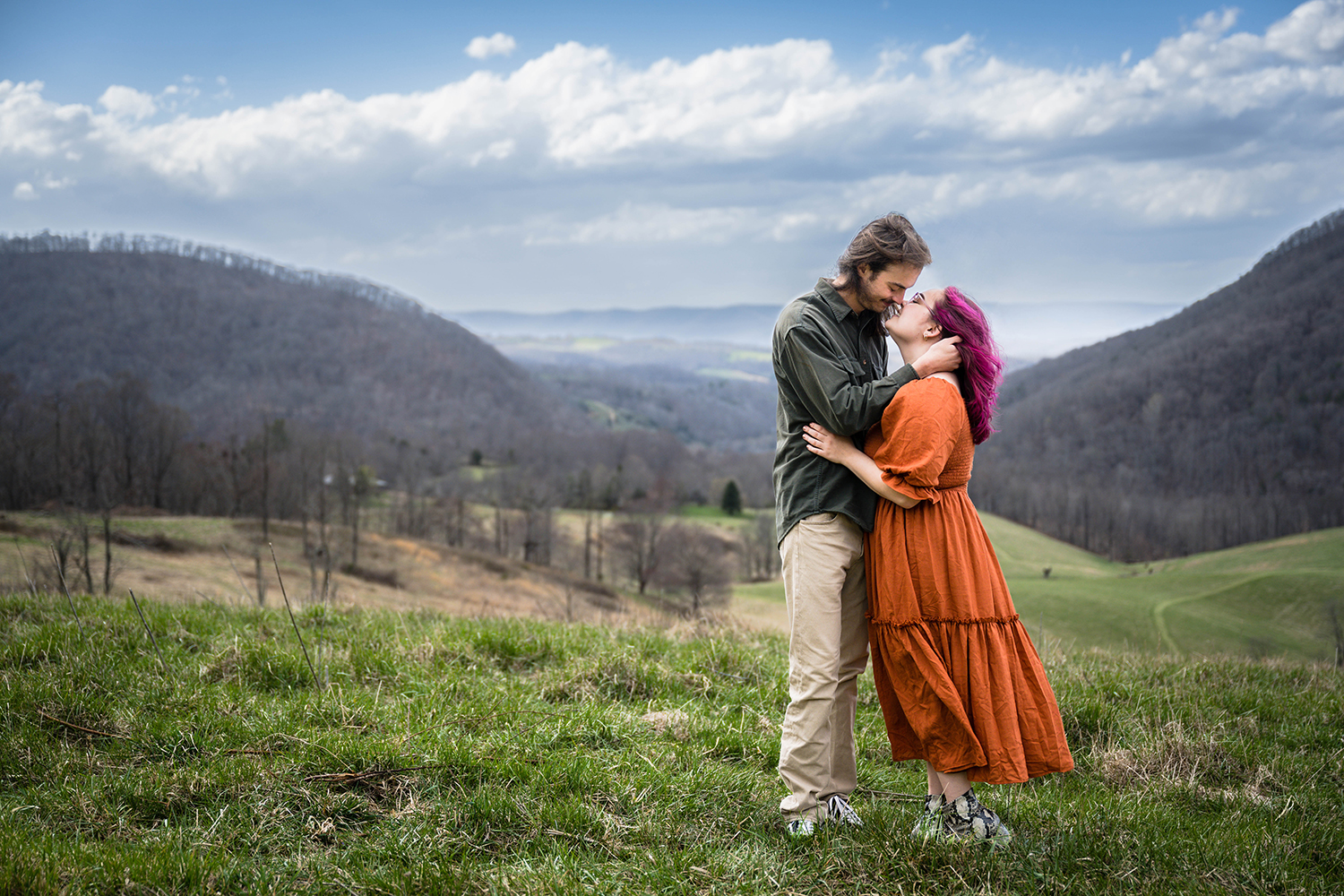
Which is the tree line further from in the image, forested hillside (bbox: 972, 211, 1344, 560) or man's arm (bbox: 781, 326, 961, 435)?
man's arm (bbox: 781, 326, 961, 435)

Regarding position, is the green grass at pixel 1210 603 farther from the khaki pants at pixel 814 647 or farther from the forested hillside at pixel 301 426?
the forested hillside at pixel 301 426

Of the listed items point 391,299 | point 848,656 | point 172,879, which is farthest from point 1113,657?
point 391,299

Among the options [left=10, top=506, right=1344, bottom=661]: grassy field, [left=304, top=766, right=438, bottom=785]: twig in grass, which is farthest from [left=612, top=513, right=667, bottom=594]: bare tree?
[left=304, top=766, right=438, bottom=785]: twig in grass

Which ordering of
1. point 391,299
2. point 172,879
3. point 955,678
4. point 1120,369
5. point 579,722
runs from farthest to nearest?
point 391,299, point 1120,369, point 579,722, point 955,678, point 172,879

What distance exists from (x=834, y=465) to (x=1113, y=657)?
5128 mm

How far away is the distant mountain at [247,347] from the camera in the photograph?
412 feet

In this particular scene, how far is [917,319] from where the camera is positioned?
3.46 metres

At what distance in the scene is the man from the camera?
10.8 feet

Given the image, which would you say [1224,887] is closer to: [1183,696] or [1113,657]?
[1183,696]

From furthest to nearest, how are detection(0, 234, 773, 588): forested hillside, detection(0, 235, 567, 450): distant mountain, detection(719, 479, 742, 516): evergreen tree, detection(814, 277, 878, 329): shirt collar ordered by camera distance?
1. detection(0, 235, 567, 450): distant mountain
2. detection(719, 479, 742, 516): evergreen tree
3. detection(0, 234, 773, 588): forested hillside
4. detection(814, 277, 878, 329): shirt collar

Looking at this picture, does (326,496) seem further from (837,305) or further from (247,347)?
(247,347)

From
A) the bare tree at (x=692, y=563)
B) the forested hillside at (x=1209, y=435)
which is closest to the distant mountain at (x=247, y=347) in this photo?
the bare tree at (x=692, y=563)

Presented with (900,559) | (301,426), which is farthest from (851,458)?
(301,426)

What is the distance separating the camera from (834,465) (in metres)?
3.42
